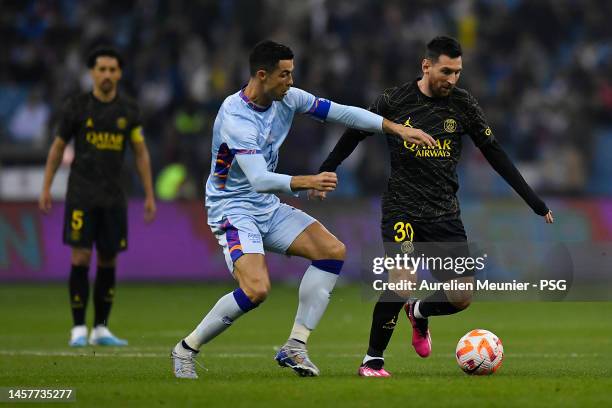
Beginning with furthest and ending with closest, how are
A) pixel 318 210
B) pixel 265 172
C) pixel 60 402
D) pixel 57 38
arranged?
pixel 57 38 → pixel 318 210 → pixel 265 172 → pixel 60 402

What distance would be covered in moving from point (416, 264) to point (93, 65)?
15.6 ft

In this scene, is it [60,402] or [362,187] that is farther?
[362,187]

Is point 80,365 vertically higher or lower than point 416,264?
lower

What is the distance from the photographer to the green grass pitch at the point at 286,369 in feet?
25.2

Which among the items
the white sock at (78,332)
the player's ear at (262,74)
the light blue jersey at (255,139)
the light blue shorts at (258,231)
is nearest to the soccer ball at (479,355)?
the light blue shorts at (258,231)

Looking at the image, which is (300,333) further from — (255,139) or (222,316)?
A: (255,139)

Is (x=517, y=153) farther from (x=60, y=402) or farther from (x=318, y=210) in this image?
(x=60, y=402)

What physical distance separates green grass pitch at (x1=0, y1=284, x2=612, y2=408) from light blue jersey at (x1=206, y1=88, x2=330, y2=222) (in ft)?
4.06

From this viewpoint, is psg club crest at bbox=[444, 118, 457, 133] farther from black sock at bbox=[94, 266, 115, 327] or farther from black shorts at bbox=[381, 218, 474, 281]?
A: black sock at bbox=[94, 266, 115, 327]

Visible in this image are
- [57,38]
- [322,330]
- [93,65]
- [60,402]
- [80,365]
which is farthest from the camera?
[57,38]

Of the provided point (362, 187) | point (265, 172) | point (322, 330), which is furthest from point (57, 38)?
point (265, 172)

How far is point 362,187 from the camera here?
2158 centimetres

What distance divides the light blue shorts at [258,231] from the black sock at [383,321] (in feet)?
2.61

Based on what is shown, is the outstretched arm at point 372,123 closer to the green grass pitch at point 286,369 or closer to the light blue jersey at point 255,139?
the light blue jersey at point 255,139
